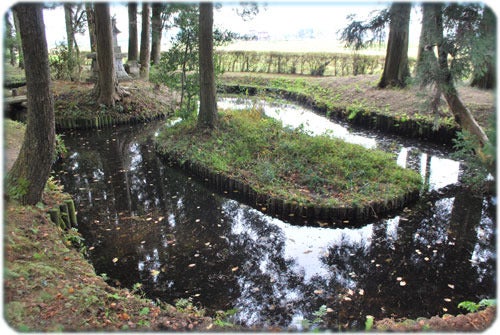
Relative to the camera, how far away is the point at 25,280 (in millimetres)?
3992

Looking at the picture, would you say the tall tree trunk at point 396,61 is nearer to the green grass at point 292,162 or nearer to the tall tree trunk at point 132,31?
the green grass at point 292,162

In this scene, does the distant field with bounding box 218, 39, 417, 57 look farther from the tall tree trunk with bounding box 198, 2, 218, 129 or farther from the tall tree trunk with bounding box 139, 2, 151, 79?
the tall tree trunk with bounding box 198, 2, 218, 129

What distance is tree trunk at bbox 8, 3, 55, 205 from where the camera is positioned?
5.20 m

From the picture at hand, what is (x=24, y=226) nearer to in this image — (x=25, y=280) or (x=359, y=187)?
(x=25, y=280)

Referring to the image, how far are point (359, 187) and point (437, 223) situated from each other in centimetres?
149

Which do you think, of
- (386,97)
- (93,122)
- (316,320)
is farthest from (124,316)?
(386,97)

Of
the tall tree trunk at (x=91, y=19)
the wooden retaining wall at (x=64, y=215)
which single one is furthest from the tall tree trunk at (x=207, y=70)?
the tall tree trunk at (x=91, y=19)

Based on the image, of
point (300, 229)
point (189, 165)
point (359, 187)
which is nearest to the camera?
point (300, 229)

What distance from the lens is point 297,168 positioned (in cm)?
878

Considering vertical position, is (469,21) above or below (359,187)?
above

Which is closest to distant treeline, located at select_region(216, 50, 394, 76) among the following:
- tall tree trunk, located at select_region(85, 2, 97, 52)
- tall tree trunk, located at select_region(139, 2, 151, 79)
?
tall tree trunk, located at select_region(139, 2, 151, 79)

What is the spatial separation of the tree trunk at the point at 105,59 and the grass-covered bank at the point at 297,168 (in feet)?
14.5

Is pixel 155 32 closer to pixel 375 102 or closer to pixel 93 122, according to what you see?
pixel 93 122

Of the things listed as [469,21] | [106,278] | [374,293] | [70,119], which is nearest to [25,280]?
[106,278]
